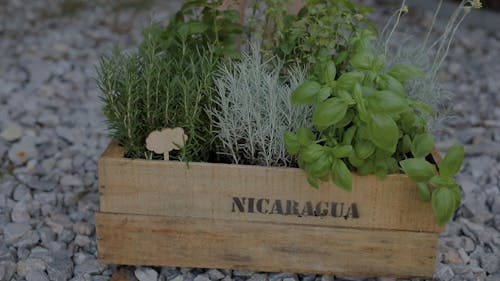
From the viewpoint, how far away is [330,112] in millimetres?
1446

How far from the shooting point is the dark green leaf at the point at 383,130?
1416 mm

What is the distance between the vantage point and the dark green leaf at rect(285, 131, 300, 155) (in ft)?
5.01

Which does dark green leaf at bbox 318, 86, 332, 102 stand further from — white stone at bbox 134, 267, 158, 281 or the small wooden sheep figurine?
white stone at bbox 134, 267, 158, 281

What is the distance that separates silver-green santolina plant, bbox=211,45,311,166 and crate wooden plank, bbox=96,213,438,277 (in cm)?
19

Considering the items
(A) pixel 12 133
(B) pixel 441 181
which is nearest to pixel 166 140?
(B) pixel 441 181

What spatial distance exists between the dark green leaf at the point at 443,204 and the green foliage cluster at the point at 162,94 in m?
0.59

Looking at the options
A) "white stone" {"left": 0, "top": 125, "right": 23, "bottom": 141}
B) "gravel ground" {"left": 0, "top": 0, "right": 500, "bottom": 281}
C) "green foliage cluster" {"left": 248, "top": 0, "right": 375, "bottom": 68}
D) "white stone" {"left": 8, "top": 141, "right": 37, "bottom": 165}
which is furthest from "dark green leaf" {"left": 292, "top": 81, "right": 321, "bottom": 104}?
"white stone" {"left": 0, "top": 125, "right": 23, "bottom": 141}

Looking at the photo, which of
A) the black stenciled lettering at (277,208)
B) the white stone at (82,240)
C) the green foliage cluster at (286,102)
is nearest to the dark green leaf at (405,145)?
the green foliage cluster at (286,102)

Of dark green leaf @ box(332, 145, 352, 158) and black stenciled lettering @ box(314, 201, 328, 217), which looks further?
black stenciled lettering @ box(314, 201, 328, 217)

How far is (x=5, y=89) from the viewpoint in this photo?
9.62ft

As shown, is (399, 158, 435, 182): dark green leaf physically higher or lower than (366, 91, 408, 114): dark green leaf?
lower

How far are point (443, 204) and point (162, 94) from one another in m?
0.75

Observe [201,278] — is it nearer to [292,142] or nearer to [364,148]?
[292,142]

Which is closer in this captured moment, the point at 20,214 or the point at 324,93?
the point at 324,93
